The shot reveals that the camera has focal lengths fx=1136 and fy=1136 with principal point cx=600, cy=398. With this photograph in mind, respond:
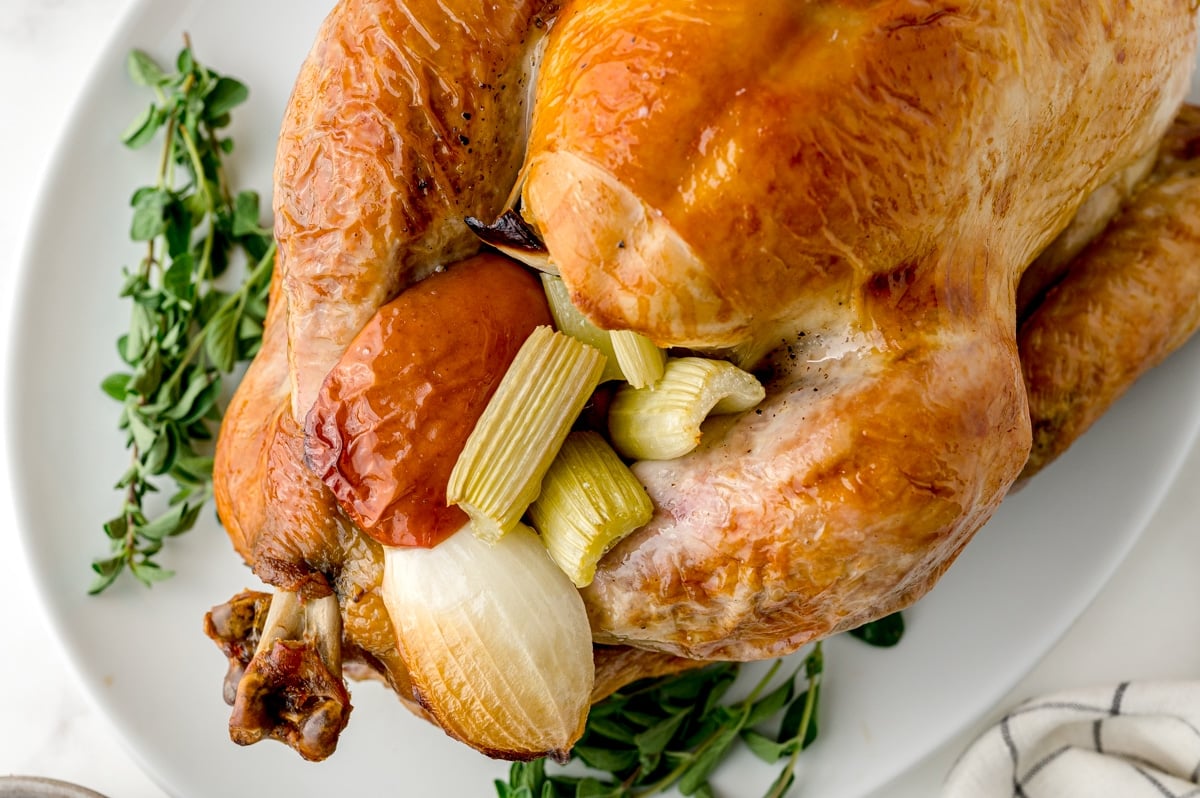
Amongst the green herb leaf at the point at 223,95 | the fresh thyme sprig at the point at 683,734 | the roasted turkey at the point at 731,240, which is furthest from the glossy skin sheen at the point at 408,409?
the green herb leaf at the point at 223,95

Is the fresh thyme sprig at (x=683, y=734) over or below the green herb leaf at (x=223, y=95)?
below

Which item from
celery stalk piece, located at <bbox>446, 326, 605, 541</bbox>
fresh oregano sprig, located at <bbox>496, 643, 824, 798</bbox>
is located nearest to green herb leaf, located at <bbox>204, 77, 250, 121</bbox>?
celery stalk piece, located at <bbox>446, 326, 605, 541</bbox>

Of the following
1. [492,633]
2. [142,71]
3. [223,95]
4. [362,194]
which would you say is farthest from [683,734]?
[142,71]

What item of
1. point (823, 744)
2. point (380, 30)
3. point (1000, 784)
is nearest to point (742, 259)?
point (380, 30)

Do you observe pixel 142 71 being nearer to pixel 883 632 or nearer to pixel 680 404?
pixel 680 404

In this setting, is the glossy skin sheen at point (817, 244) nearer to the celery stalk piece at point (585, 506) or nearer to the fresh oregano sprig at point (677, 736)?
the celery stalk piece at point (585, 506)

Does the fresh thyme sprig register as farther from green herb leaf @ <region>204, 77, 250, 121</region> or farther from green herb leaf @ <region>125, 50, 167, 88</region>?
green herb leaf @ <region>125, 50, 167, 88</region>
